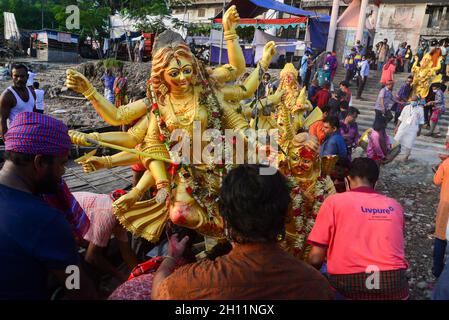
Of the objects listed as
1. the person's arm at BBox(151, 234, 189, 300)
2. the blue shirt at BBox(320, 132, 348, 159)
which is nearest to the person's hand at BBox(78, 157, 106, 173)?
the person's arm at BBox(151, 234, 189, 300)

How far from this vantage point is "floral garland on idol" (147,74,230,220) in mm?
3021

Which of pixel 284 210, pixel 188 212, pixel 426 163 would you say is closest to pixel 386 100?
pixel 426 163

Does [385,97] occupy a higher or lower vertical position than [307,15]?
lower

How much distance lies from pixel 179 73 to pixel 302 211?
1.59m

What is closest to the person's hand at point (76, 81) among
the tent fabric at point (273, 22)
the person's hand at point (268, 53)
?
the person's hand at point (268, 53)

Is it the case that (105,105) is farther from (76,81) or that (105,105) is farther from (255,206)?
(255,206)

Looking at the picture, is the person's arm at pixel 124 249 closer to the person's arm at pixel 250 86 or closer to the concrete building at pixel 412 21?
the person's arm at pixel 250 86

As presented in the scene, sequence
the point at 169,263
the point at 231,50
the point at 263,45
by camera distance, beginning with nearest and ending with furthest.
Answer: the point at 169,263, the point at 231,50, the point at 263,45

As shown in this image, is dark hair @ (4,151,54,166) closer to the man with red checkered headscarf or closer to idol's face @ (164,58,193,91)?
the man with red checkered headscarf

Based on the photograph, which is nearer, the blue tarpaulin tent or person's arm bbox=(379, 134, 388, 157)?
person's arm bbox=(379, 134, 388, 157)

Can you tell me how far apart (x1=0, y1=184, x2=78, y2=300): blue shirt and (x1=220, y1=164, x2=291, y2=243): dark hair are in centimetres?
70

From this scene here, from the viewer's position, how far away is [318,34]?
53.1 feet

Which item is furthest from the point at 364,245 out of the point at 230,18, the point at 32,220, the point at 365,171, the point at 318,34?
the point at 318,34

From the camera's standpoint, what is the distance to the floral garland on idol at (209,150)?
119 inches
